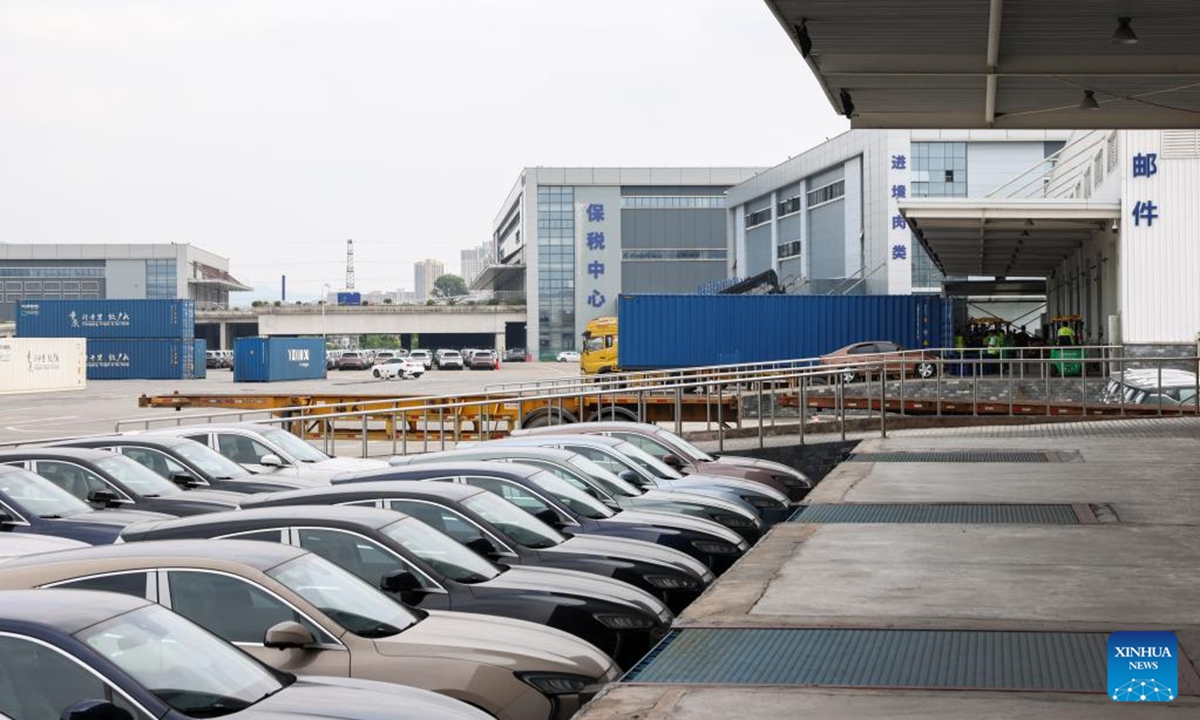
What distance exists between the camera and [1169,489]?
15148mm

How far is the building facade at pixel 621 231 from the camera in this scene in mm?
108750

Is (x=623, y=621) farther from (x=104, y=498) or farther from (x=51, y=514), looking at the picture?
(x=104, y=498)

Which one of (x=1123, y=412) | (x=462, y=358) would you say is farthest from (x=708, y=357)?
(x=462, y=358)

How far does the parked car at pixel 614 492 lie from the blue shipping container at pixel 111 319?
6871 cm

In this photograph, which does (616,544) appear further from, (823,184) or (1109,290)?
(823,184)

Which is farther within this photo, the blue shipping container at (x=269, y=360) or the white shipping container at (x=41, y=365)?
the blue shipping container at (x=269, y=360)

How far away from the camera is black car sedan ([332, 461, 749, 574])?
426 inches

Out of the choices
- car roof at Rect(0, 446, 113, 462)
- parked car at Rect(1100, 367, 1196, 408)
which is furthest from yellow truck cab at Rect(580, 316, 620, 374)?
car roof at Rect(0, 446, 113, 462)

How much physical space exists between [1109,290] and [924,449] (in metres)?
20.3

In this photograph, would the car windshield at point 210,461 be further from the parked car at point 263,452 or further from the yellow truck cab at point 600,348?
the yellow truck cab at point 600,348

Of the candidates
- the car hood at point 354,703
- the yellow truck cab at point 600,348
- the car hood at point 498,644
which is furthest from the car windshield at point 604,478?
the yellow truck cab at point 600,348

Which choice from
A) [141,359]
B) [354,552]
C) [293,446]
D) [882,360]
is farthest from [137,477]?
[141,359]

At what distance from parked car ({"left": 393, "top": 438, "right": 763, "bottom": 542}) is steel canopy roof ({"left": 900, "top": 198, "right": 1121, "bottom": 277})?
2430 centimetres

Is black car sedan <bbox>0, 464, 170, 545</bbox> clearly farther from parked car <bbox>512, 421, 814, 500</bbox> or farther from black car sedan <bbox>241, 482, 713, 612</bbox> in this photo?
parked car <bbox>512, 421, 814, 500</bbox>
